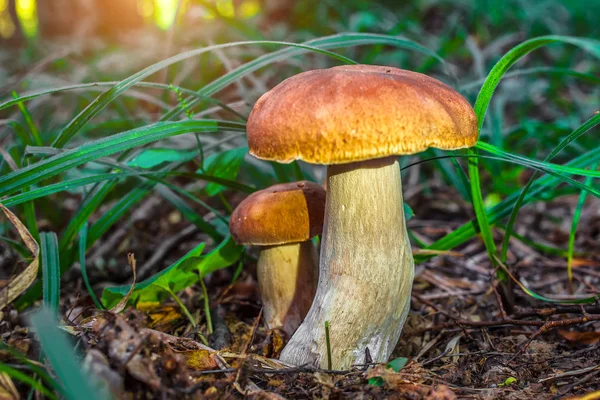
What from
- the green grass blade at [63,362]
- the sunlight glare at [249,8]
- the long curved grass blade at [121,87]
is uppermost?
the sunlight glare at [249,8]

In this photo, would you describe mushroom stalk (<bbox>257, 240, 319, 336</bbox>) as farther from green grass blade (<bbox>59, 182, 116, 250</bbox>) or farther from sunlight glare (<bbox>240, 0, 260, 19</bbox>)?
sunlight glare (<bbox>240, 0, 260, 19</bbox>)

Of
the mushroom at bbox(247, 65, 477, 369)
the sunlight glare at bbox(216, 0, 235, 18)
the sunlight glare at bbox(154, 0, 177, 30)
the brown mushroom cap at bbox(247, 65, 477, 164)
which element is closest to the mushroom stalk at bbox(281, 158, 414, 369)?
the mushroom at bbox(247, 65, 477, 369)

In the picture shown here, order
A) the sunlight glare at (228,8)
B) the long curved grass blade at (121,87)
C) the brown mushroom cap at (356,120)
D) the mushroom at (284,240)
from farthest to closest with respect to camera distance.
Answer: the sunlight glare at (228,8) → the mushroom at (284,240) → the long curved grass blade at (121,87) → the brown mushroom cap at (356,120)

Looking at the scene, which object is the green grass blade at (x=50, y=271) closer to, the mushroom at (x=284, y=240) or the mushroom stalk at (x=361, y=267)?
the mushroom at (x=284, y=240)

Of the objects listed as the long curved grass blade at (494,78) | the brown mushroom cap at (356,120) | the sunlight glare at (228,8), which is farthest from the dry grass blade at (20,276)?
the sunlight glare at (228,8)

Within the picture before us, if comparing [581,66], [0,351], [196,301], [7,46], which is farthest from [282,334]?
[7,46]

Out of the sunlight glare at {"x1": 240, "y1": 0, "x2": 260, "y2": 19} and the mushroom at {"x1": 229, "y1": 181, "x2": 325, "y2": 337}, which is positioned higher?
the sunlight glare at {"x1": 240, "y1": 0, "x2": 260, "y2": 19}
